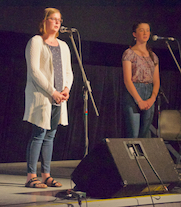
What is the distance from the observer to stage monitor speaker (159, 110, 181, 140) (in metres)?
4.28

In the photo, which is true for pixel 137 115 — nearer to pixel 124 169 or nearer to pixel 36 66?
pixel 124 169

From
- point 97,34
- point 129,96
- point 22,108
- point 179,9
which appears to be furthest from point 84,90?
point 179,9

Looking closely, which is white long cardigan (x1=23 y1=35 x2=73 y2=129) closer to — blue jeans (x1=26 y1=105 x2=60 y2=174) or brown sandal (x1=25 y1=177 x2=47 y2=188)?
blue jeans (x1=26 y1=105 x2=60 y2=174)

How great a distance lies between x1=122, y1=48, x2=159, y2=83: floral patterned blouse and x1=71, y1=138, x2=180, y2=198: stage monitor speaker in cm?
71

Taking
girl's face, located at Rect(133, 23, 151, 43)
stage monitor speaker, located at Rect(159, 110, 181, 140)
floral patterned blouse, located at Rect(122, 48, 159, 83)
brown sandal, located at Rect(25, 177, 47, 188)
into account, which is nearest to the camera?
brown sandal, located at Rect(25, 177, 47, 188)

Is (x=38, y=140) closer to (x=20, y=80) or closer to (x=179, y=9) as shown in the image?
(x=20, y=80)

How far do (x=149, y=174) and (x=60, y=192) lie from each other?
626mm

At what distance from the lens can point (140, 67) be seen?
2797 millimetres

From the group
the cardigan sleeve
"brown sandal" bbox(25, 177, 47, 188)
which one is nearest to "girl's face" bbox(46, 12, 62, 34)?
the cardigan sleeve

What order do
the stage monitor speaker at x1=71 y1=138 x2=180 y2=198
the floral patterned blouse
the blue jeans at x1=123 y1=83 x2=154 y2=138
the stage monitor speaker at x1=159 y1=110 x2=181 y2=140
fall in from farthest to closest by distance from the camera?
the stage monitor speaker at x1=159 y1=110 x2=181 y2=140 < the floral patterned blouse < the blue jeans at x1=123 y1=83 x2=154 y2=138 < the stage monitor speaker at x1=71 y1=138 x2=180 y2=198

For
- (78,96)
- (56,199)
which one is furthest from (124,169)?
(78,96)

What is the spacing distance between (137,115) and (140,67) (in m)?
0.43

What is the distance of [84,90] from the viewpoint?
269 centimetres

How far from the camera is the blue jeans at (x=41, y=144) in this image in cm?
248
